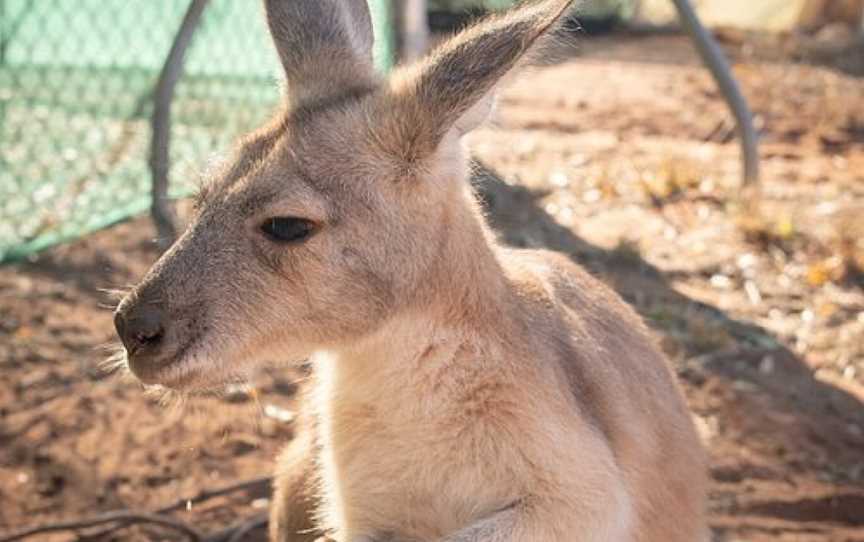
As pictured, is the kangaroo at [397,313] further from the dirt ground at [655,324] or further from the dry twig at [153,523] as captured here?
the dirt ground at [655,324]

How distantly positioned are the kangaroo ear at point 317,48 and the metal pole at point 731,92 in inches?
143

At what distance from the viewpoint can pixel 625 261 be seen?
19.5 feet

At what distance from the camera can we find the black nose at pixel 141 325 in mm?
2654

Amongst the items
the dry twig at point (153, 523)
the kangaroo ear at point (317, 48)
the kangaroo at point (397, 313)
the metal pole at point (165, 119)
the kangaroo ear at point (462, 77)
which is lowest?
the dry twig at point (153, 523)

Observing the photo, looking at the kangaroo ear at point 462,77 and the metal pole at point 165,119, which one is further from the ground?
the metal pole at point 165,119

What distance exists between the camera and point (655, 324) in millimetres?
5355

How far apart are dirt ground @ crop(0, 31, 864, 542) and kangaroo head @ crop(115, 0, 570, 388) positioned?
4.41 ft

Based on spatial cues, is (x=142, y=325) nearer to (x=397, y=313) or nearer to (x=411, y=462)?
(x=397, y=313)

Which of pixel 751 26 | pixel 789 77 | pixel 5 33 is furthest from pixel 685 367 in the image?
pixel 751 26

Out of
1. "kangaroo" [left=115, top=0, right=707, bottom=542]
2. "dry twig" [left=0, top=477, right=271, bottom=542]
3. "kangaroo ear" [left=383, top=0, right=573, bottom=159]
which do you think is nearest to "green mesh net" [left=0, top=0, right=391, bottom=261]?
"dry twig" [left=0, top=477, right=271, bottom=542]

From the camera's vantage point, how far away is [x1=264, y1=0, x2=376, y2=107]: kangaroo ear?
312 cm

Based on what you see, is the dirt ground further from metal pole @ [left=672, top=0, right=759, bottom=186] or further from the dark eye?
the dark eye

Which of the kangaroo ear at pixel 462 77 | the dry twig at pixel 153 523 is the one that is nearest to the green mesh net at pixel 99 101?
the dry twig at pixel 153 523

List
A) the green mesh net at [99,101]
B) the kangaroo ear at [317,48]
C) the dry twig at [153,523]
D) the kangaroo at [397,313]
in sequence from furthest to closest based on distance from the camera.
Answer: the green mesh net at [99,101] → the dry twig at [153,523] → the kangaroo ear at [317,48] → the kangaroo at [397,313]
